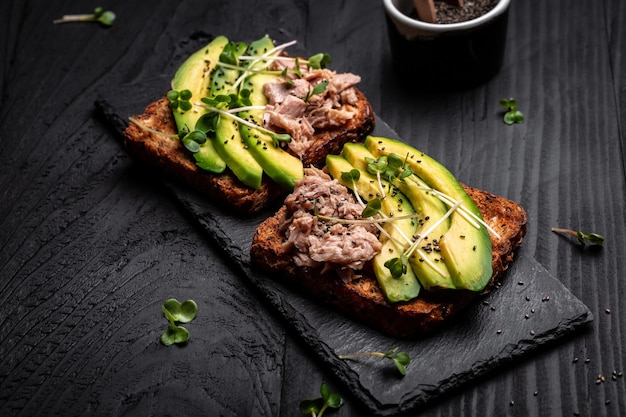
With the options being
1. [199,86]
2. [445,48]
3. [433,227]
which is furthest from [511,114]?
[199,86]

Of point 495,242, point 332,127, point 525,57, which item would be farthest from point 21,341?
point 525,57

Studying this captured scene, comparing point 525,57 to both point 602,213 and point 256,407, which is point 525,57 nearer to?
point 602,213

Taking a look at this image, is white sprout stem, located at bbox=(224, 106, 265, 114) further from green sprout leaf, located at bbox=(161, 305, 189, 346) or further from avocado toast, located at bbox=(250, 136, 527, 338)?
green sprout leaf, located at bbox=(161, 305, 189, 346)

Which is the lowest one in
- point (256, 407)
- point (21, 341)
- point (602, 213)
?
point (602, 213)

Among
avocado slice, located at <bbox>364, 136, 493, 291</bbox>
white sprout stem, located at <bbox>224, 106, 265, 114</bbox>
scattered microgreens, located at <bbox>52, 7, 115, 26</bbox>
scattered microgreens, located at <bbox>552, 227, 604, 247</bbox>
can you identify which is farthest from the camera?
scattered microgreens, located at <bbox>52, 7, 115, 26</bbox>

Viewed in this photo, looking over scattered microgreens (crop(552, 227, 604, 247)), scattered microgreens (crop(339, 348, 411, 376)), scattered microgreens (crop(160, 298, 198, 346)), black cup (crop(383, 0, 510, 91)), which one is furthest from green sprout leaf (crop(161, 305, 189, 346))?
black cup (crop(383, 0, 510, 91))

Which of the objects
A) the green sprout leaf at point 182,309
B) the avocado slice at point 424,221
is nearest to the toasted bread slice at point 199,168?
the avocado slice at point 424,221

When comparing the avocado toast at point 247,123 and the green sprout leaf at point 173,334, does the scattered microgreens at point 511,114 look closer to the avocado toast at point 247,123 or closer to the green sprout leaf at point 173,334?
the avocado toast at point 247,123
